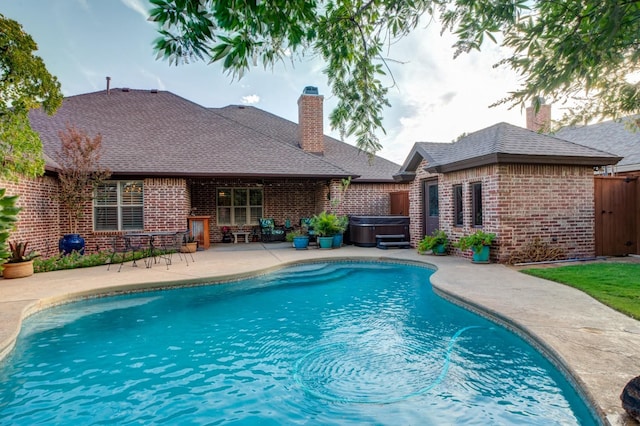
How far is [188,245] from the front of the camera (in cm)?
1170

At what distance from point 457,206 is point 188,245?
8269 mm

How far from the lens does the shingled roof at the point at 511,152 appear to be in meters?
8.57

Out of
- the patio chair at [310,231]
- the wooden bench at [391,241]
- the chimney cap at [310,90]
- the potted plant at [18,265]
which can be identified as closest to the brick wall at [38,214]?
the potted plant at [18,265]

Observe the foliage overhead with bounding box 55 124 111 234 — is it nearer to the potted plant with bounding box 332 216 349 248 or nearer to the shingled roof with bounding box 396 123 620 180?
the potted plant with bounding box 332 216 349 248

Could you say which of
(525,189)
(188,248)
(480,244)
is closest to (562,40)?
(480,244)

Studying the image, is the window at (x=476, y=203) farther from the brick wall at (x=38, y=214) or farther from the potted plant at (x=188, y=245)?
the brick wall at (x=38, y=214)

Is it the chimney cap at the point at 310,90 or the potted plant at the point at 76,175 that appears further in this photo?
the chimney cap at the point at 310,90

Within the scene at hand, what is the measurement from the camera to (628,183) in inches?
378

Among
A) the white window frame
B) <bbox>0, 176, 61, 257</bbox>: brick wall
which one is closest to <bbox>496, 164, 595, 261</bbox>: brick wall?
the white window frame

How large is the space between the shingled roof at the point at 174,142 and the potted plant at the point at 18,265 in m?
3.61

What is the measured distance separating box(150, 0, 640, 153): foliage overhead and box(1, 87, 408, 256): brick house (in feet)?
28.7

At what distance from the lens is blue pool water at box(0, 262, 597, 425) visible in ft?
10.3

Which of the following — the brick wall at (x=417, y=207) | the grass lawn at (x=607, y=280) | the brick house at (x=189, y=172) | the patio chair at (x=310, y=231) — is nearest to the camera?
the grass lawn at (x=607, y=280)

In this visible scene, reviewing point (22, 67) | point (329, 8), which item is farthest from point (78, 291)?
point (329, 8)
